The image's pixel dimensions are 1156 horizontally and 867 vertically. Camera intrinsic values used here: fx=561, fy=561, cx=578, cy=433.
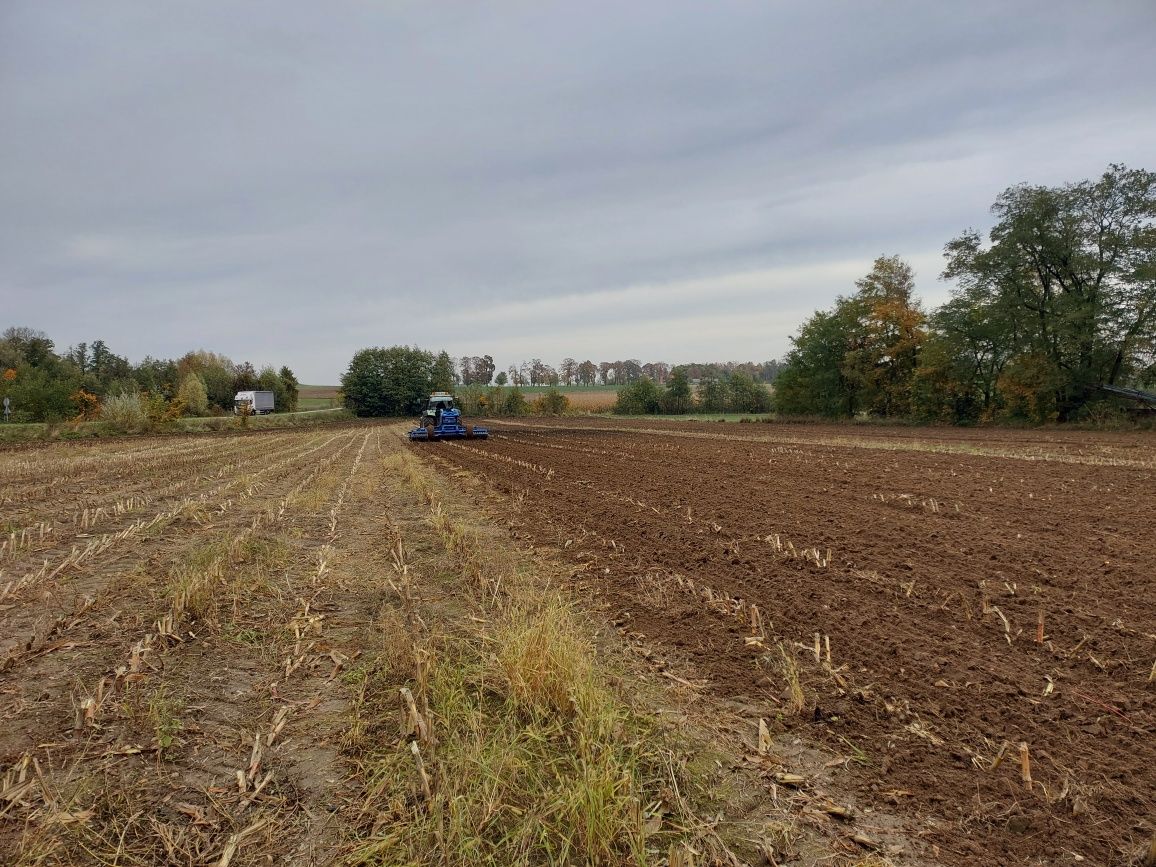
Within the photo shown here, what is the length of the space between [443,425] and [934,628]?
29.2 m

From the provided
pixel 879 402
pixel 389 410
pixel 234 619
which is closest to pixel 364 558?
pixel 234 619

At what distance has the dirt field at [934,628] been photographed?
10.0 ft

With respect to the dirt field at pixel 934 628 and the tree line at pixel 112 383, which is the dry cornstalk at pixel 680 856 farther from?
the tree line at pixel 112 383

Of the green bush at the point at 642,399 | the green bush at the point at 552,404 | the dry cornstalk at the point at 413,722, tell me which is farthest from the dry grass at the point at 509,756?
the green bush at the point at 552,404

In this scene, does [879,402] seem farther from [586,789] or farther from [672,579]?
[586,789]

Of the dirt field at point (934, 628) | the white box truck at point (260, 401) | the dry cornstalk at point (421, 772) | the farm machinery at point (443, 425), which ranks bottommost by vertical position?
the dirt field at point (934, 628)

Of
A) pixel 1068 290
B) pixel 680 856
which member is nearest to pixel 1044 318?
pixel 1068 290

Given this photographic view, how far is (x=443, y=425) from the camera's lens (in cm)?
3209

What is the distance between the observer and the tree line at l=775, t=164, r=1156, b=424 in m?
31.3

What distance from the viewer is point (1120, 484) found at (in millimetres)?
12086

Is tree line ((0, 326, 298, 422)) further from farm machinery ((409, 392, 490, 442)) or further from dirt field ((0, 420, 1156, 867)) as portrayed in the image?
dirt field ((0, 420, 1156, 867))

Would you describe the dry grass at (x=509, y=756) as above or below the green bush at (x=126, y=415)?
below

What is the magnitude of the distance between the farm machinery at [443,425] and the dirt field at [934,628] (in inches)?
810

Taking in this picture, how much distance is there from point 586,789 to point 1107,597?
599 cm
